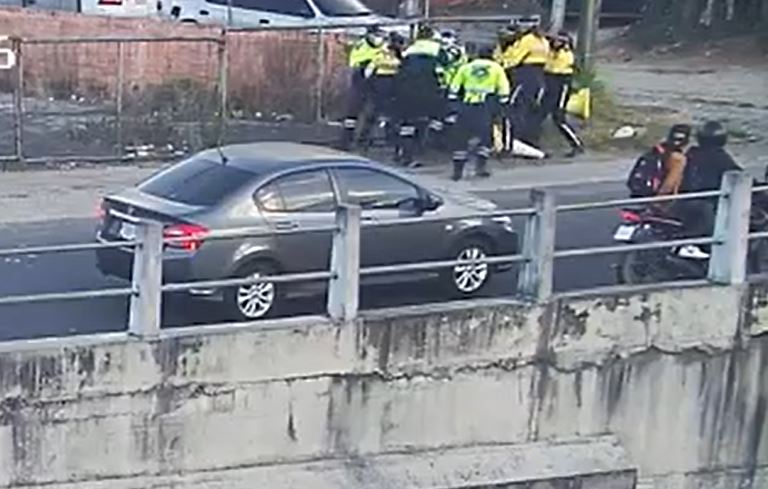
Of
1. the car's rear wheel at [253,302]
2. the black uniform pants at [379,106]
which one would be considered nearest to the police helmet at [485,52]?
the black uniform pants at [379,106]

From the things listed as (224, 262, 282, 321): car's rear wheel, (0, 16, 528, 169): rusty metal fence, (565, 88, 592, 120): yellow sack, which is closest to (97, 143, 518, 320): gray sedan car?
(224, 262, 282, 321): car's rear wheel

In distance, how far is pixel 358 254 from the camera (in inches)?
514

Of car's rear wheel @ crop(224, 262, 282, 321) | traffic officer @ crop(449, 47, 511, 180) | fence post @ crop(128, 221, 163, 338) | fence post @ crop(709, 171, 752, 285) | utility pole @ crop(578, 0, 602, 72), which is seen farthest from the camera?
utility pole @ crop(578, 0, 602, 72)

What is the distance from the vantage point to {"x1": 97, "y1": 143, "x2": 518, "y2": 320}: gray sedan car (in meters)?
14.0

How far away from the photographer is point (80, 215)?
1991 centimetres

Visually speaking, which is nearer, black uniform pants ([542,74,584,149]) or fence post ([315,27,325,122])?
black uniform pants ([542,74,584,149])

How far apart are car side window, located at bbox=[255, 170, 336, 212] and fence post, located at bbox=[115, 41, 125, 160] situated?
8820 millimetres

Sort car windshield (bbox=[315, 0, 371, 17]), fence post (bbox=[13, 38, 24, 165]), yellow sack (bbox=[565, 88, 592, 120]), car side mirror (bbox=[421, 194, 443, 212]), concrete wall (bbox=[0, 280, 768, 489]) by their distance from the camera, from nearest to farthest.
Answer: concrete wall (bbox=[0, 280, 768, 489]), car side mirror (bbox=[421, 194, 443, 212]), fence post (bbox=[13, 38, 24, 165]), yellow sack (bbox=[565, 88, 592, 120]), car windshield (bbox=[315, 0, 371, 17])

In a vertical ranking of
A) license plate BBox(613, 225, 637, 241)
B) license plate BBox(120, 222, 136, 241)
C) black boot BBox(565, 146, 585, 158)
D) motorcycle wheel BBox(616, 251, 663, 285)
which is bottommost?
black boot BBox(565, 146, 585, 158)

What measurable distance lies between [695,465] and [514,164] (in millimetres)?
10225

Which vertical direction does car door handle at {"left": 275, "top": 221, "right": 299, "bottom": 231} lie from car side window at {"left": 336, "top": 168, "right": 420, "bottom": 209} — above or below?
below

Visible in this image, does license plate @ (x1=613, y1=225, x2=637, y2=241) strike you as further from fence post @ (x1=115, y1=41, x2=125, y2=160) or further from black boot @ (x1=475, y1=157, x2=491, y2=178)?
A: fence post @ (x1=115, y1=41, x2=125, y2=160)

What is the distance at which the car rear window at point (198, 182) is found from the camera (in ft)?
48.3

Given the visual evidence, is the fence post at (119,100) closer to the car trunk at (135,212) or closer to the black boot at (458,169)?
the black boot at (458,169)
